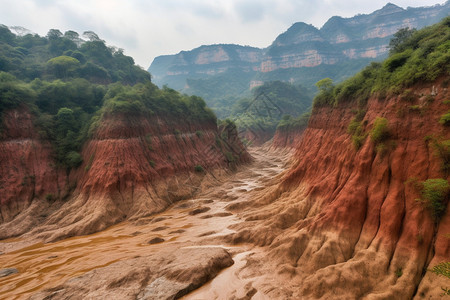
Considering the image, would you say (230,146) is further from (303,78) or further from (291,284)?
(303,78)

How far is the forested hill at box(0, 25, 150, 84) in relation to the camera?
49.2m

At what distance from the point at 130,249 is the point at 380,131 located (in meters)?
21.9

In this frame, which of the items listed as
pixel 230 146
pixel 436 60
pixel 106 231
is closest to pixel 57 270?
pixel 106 231

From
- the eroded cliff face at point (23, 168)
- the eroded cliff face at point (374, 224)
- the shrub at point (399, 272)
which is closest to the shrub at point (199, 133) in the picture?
the eroded cliff face at point (23, 168)

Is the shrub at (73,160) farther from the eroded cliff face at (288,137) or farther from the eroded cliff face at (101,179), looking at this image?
the eroded cliff face at (288,137)

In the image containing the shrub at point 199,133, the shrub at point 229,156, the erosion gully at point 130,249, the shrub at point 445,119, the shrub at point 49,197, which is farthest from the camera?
the shrub at point 229,156

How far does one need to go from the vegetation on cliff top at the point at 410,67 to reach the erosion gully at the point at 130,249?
16.2m

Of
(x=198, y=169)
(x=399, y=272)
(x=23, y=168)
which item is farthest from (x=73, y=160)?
(x=399, y=272)

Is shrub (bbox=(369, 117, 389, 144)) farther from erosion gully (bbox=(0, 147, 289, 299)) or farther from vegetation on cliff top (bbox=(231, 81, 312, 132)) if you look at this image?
vegetation on cliff top (bbox=(231, 81, 312, 132))

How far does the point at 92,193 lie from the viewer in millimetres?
30109

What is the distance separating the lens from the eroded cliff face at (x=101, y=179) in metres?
27.5

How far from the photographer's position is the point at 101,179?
30.8m

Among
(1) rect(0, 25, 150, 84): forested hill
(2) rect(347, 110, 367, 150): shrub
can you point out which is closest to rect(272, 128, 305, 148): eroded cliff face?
(1) rect(0, 25, 150, 84): forested hill

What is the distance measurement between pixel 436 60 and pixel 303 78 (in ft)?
650
